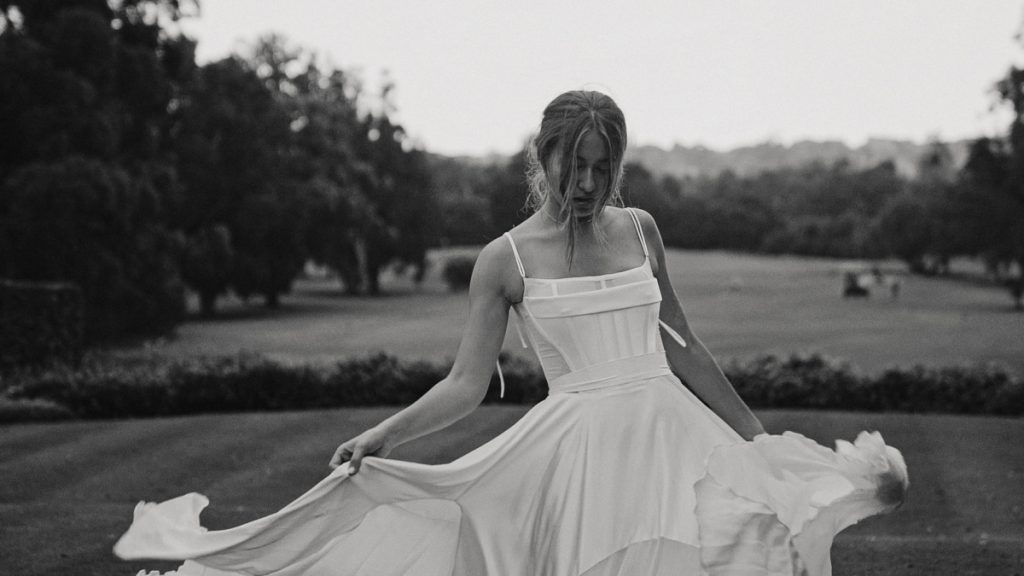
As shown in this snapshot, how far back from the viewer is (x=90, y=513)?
954 centimetres

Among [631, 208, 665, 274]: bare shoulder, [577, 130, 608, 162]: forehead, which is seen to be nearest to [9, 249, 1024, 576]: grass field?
[631, 208, 665, 274]: bare shoulder

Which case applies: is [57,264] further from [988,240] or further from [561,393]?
[988,240]

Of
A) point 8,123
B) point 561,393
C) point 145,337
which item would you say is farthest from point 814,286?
point 561,393

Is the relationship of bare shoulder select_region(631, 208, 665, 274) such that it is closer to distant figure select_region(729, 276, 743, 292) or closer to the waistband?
the waistband

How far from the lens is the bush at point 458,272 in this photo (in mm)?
71625

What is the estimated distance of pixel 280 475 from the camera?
476 inches

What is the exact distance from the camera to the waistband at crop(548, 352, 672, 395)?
11.9 ft

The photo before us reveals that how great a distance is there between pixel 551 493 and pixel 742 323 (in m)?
47.4

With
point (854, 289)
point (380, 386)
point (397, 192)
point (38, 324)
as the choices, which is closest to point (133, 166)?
point (38, 324)

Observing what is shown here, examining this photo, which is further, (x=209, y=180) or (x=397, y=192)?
(x=397, y=192)

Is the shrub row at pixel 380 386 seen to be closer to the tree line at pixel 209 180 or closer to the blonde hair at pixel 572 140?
the tree line at pixel 209 180

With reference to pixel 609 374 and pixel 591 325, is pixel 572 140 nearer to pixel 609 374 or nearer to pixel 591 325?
pixel 591 325

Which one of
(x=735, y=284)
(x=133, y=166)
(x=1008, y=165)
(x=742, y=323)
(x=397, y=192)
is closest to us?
(x=133, y=166)

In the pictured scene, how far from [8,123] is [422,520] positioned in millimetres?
29081
